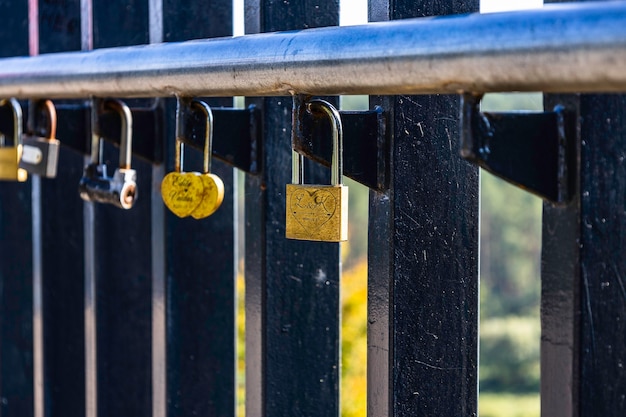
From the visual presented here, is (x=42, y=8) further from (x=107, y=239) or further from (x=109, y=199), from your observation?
(x=109, y=199)

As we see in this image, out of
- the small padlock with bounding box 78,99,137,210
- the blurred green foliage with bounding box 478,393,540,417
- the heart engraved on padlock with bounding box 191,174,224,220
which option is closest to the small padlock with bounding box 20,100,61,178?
the small padlock with bounding box 78,99,137,210

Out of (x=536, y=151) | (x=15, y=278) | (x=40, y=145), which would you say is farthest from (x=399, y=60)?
(x=15, y=278)

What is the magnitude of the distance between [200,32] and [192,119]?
24 centimetres

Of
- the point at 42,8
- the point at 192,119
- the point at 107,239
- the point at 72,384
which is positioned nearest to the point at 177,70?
the point at 192,119

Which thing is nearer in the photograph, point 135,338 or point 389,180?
point 389,180

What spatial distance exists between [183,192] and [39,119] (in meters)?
0.36

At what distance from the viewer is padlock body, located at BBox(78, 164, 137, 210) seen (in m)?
1.07

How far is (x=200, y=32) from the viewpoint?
3.72 feet

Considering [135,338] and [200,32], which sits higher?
[200,32]

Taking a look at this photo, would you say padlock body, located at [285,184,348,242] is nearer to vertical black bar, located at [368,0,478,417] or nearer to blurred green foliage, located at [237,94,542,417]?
vertical black bar, located at [368,0,478,417]

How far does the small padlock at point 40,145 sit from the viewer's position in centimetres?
119

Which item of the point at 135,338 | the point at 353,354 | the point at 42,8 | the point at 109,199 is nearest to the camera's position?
the point at 109,199

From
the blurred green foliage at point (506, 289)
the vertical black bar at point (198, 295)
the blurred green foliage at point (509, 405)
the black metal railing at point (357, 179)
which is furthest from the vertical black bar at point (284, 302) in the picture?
the blurred green foliage at point (509, 405)

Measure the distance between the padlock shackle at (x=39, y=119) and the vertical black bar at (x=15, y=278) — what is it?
0.39 m
